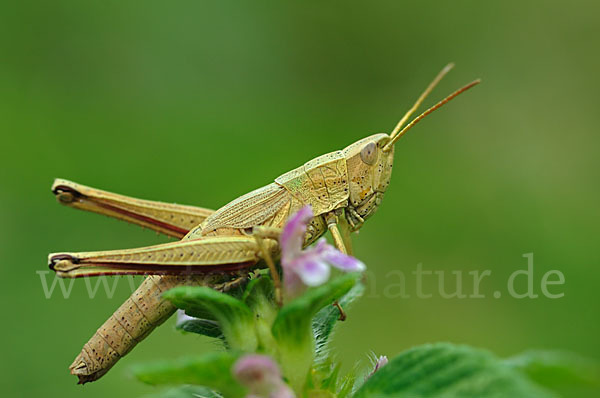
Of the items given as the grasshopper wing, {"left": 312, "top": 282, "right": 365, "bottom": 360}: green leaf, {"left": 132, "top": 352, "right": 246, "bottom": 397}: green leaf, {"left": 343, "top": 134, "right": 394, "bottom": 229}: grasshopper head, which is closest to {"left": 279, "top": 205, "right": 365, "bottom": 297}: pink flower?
{"left": 312, "top": 282, "right": 365, "bottom": 360}: green leaf

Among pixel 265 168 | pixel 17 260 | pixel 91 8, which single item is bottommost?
pixel 17 260

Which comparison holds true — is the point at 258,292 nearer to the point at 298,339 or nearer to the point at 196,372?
the point at 298,339

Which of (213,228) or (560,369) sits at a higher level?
(213,228)

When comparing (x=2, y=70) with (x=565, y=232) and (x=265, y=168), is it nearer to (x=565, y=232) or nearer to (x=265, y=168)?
(x=265, y=168)

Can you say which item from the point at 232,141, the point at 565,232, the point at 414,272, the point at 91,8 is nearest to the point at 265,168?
the point at 232,141

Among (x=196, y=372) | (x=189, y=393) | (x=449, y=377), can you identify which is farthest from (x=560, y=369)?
(x=189, y=393)

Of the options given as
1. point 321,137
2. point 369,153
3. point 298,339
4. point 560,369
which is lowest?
point 560,369

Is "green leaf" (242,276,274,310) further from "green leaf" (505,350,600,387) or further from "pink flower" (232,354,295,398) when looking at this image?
"green leaf" (505,350,600,387)
